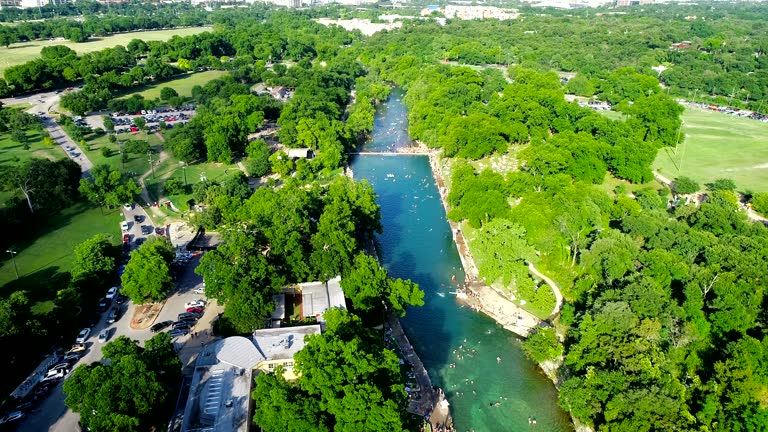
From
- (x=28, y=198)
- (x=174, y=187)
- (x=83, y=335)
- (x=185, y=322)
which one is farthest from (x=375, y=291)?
(x=28, y=198)

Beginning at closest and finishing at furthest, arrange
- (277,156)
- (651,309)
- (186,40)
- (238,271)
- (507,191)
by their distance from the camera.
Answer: (651,309)
(238,271)
(507,191)
(277,156)
(186,40)

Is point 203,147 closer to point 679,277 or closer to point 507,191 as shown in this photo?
point 507,191

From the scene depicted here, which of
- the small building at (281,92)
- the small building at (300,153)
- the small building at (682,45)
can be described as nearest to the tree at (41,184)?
the small building at (300,153)

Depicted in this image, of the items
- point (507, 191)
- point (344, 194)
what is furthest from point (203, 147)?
point (507, 191)

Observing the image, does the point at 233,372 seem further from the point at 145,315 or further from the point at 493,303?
the point at 493,303

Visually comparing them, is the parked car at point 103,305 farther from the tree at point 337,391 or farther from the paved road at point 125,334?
the tree at point 337,391
